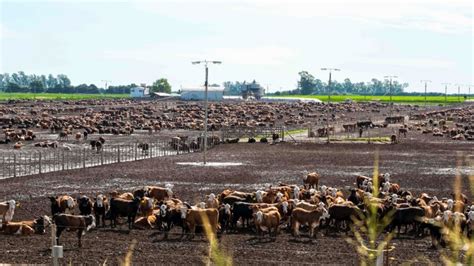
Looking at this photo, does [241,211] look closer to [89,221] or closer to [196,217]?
[196,217]

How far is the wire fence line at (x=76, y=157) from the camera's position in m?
39.8

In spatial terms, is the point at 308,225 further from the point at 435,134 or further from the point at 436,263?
Answer: the point at 435,134

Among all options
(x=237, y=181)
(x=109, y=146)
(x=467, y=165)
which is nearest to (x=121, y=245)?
(x=237, y=181)

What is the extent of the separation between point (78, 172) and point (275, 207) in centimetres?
1782

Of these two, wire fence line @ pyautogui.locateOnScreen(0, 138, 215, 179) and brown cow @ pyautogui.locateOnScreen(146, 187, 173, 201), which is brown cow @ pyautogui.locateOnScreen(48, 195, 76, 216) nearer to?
brown cow @ pyautogui.locateOnScreen(146, 187, 173, 201)

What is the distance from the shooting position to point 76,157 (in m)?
47.1

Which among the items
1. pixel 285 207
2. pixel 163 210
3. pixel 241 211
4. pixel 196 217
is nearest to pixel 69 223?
pixel 163 210

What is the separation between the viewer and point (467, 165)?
4550cm

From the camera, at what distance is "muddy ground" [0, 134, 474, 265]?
1823 cm

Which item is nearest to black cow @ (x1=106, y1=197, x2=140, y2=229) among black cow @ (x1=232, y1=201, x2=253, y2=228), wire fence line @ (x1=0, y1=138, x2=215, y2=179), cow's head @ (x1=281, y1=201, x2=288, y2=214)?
black cow @ (x1=232, y1=201, x2=253, y2=228)

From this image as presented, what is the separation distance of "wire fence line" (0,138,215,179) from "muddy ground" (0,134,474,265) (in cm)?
190

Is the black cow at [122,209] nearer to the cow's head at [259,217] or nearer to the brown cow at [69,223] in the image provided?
the brown cow at [69,223]

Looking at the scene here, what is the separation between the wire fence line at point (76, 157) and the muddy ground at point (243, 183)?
1901 millimetres

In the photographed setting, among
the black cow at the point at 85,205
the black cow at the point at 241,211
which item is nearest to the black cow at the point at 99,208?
the black cow at the point at 85,205
